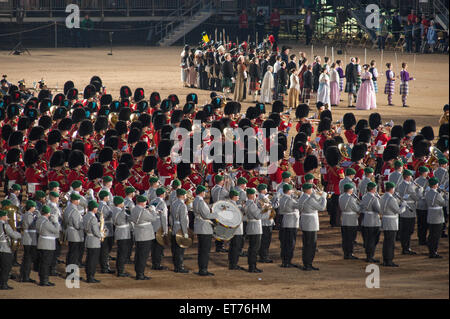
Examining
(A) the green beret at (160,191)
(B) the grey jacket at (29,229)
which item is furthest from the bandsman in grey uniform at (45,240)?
(A) the green beret at (160,191)

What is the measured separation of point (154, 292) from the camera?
1067 centimetres

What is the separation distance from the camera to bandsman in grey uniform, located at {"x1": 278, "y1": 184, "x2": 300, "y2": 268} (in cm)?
1174

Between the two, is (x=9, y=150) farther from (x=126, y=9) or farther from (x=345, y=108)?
(x=126, y=9)

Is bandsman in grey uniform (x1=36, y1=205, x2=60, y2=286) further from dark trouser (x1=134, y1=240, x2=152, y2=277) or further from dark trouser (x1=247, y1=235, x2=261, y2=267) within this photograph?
dark trouser (x1=247, y1=235, x2=261, y2=267)

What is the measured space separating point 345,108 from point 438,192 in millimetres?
11915

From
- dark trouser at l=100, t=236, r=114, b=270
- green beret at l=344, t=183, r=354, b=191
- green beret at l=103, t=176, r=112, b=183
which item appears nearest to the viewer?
dark trouser at l=100, t=236, r=114, b=270

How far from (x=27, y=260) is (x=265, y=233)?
3.03 m

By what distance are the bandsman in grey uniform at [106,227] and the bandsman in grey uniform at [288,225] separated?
7.12ft

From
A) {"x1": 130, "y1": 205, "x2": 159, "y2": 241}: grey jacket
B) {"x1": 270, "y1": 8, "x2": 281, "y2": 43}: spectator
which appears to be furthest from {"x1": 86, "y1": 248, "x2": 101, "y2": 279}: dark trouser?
{"x1": 270, "y1": 8, "x2": 281, "y2": 43}: spectator

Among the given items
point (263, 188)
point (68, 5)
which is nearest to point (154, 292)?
point (263, 188)

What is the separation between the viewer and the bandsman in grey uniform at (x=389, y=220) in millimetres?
11664

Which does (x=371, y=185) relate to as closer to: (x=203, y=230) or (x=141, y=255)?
(x=203, y=230)

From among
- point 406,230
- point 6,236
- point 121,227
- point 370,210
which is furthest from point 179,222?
point 406,230

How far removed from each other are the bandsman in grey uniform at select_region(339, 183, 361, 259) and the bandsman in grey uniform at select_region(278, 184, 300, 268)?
655 mm
